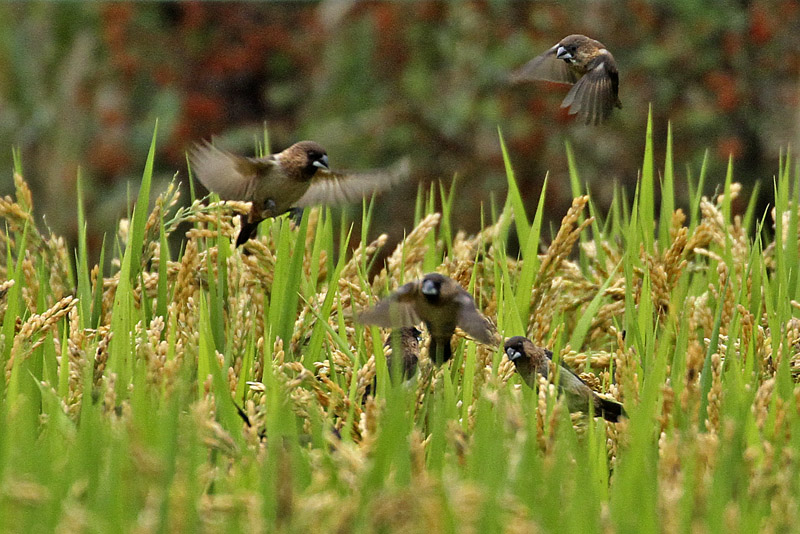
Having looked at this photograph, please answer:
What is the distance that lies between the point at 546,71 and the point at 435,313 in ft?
5.28

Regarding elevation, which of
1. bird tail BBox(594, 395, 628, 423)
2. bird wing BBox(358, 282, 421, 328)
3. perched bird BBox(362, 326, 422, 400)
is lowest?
perched bird BBox(362, 326, 422, 400)

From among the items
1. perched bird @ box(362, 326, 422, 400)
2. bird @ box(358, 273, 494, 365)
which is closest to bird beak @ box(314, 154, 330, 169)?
perched bird @ box(362, 326, 422, 400)

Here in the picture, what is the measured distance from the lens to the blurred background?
31.7 ft

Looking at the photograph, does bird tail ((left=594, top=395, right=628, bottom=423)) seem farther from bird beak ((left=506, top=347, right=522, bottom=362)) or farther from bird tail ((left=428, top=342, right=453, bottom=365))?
bird tail ((left=428, top=342, right=453, bottom=365))

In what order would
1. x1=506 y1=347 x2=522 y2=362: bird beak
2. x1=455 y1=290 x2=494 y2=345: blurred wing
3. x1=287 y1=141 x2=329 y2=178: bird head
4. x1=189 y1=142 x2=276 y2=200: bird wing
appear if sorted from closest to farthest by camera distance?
x1=455 y1=290 x2=494 y2=345: blurred wing < x1=506 y1=347 x2=522 y2=362: bird beak < x1=189 y1=142 x2=276 y2=200: bird wing < x1=287 y1=141 x2=329 y2=178: bird head

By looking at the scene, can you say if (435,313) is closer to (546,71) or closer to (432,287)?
(432,287)

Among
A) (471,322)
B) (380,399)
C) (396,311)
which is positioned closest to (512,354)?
(471,322)

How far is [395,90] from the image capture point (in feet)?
34.6

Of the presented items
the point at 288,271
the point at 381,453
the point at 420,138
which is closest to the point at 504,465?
the point at 381,453

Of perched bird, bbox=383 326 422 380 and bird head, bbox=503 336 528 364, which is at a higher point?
bird head, bbox=503 336 528 364

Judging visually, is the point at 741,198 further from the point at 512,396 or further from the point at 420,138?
the point at 512,396

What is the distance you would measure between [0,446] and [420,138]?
813cm

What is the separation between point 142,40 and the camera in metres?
12.0

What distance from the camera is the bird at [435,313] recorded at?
2.82 metres
